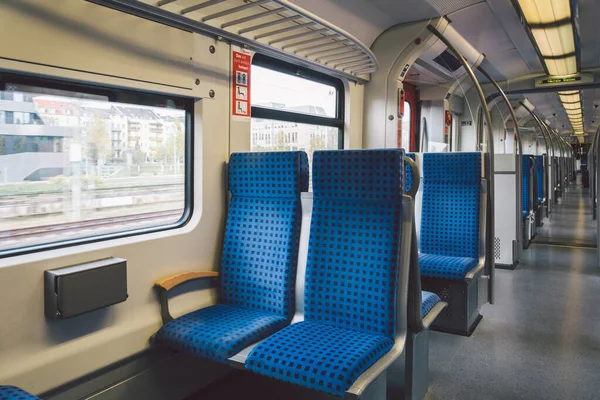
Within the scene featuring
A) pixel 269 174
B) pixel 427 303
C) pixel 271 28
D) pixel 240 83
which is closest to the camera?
pixel 427 303

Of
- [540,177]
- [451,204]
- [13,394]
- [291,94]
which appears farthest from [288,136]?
[540,177]

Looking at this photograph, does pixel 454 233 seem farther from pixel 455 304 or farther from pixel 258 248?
pixel 258 248

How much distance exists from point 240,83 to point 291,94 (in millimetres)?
741

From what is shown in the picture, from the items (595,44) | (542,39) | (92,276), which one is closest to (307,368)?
(92,276)

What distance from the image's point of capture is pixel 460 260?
3.58m

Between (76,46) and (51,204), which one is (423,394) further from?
(76,46)

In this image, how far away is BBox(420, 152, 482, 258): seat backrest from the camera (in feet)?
12.1

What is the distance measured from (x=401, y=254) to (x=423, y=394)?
904 mm

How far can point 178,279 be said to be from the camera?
2561 mm

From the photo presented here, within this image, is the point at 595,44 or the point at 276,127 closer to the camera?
the point at 276,127

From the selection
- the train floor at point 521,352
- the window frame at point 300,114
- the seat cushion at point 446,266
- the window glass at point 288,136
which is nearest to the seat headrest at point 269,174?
the window glass at point 288,136

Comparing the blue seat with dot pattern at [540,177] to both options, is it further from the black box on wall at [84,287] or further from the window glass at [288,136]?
the black box on wall at [84,287]

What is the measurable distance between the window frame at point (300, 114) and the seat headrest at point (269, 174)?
1.81 ft

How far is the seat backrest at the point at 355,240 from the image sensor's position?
2.20 metres
